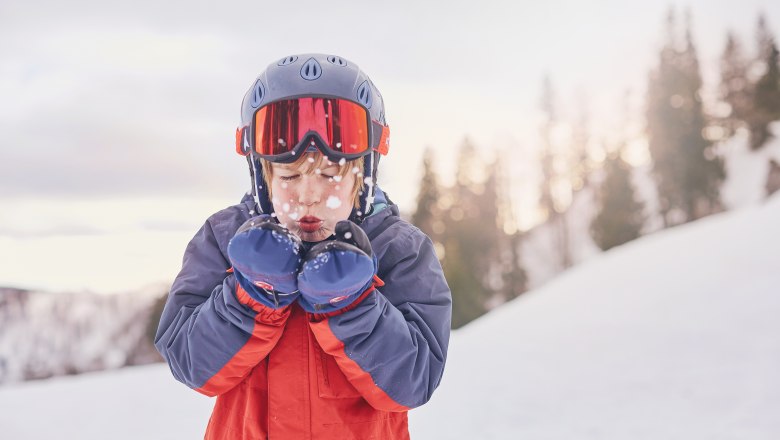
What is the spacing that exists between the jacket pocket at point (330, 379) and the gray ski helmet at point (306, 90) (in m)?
0.48

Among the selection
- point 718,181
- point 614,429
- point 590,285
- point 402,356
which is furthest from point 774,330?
point 718,181

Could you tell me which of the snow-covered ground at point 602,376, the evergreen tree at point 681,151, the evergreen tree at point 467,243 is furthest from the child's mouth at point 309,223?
the evergreen tree at point 681,151

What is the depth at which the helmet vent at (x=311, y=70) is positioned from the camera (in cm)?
208

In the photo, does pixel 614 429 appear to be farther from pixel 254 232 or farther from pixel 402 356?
pixel 254 232

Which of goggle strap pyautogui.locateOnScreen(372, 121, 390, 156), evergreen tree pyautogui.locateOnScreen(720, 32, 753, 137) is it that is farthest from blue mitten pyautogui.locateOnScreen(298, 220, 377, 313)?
evergreen tree pyautogui.locateOnScreen(720, 32, 753, 137)

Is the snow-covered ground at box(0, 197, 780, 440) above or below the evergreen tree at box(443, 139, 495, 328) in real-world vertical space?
above

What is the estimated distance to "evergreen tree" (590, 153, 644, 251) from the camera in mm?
32969

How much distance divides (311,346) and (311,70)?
38.0 inches

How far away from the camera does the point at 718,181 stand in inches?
1438

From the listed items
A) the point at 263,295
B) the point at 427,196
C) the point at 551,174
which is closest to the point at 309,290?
the point at 263,295

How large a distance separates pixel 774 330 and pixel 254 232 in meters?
8.21

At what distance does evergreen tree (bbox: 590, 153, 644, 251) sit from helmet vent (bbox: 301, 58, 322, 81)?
33394 millimetres

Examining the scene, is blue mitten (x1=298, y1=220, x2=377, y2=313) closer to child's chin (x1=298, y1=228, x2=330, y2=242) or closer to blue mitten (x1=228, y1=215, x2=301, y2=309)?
blue mitten (x1=228, y1=215, x2=301, y2=309)

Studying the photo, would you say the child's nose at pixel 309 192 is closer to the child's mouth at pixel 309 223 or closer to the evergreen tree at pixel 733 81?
the child's mouth at pixel 309 223
